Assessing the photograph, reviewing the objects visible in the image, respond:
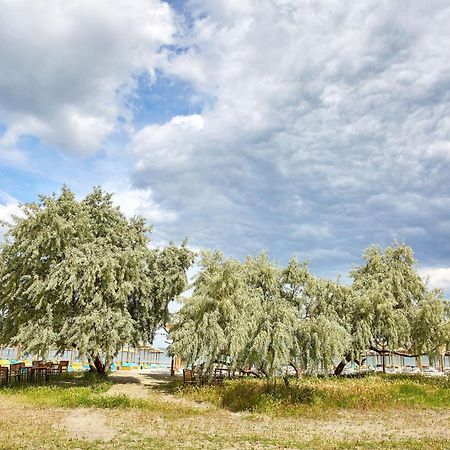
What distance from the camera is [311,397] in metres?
21.3

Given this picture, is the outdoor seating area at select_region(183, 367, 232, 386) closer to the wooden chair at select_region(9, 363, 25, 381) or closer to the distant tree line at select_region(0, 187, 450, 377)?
the distant tree line at select_region(0, 187, 450, 377)

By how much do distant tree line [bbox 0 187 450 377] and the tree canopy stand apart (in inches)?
2.7

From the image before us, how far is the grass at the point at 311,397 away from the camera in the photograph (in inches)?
800

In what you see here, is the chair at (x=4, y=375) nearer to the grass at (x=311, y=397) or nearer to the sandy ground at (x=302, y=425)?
the sandy ground at (x=302, y=425)

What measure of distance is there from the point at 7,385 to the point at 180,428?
1545 centimetres

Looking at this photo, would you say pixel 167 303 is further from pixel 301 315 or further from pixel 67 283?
pixel 301 315

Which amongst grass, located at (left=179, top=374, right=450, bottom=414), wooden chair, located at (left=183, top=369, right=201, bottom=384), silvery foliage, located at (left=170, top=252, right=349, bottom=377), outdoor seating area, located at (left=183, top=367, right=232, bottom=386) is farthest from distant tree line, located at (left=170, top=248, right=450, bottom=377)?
A: wooden chair, located at (left=183, top=369, right=201, bottom=384)

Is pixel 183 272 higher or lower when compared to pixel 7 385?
higher

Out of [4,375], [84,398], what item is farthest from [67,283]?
[4,375]

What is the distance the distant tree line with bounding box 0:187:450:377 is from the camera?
21.7 metres

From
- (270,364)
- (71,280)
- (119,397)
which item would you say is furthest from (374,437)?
(71,280)

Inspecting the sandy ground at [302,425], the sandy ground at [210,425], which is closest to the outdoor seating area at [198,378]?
the sandy ground at [210,425]

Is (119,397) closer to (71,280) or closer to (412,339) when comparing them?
(71,280)

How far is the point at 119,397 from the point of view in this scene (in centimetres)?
2134
